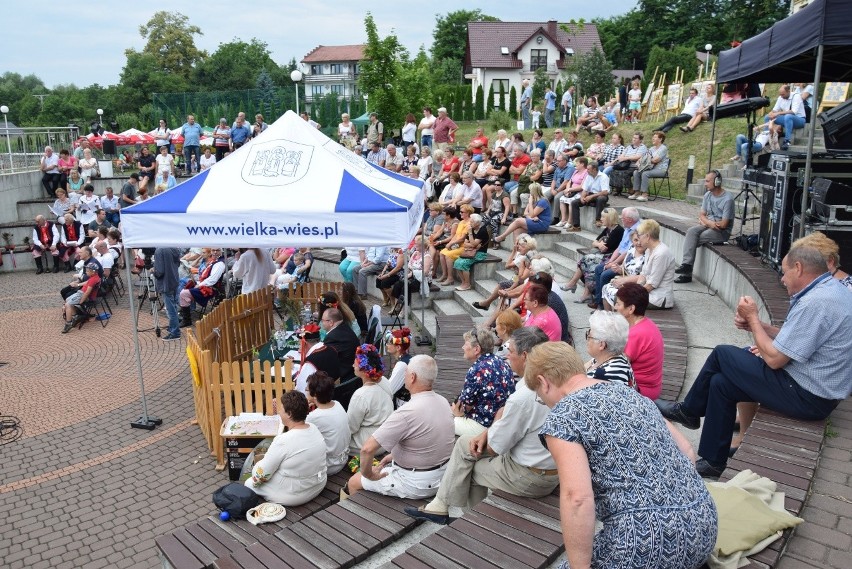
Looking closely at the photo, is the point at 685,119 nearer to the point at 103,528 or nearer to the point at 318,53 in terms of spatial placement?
the point at 103,528

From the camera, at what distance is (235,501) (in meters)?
4.86

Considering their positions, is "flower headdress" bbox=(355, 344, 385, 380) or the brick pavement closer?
"flower headdress" bbox=(355, 344, 385, 380)

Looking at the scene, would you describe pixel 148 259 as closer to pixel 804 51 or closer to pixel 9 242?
pixel 9 242

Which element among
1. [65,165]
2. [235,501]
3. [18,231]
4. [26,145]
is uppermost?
[26,145]

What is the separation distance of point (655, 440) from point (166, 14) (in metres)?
90.0

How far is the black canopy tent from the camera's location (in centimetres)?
547

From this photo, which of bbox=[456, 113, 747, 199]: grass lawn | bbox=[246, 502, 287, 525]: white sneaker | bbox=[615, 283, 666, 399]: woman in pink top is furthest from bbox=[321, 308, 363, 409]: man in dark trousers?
bbox=[456, 113, 747, 199]: grass lawn

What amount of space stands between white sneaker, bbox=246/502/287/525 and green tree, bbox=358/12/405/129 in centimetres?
2066

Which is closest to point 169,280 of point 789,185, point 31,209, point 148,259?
point 148,259

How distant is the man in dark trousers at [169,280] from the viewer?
35.1 feet

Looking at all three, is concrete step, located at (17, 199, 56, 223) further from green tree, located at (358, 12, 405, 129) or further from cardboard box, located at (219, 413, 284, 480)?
cardboard box, located at (219, 413, 284, 480)

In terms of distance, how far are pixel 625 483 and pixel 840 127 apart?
770 centimetres

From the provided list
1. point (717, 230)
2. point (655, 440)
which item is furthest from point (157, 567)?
point (717, 230)

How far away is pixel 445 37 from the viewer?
83.7 meters
